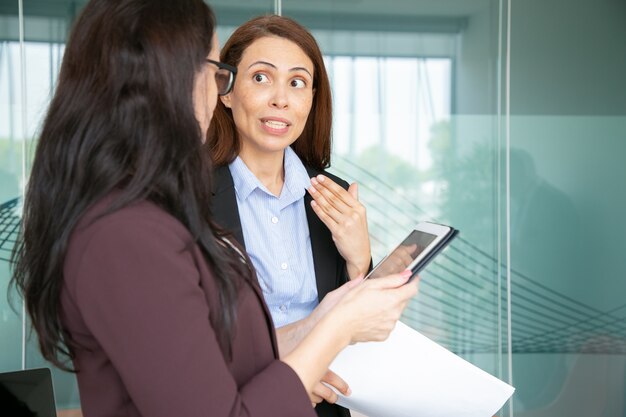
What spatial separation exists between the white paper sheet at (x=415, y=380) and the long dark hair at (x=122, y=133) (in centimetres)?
59

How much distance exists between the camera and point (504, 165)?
402 centimetres

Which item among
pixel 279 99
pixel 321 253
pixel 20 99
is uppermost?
pixel 20 99

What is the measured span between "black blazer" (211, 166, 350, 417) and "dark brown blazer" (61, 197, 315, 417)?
31.4 inches

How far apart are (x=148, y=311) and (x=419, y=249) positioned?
0.58m

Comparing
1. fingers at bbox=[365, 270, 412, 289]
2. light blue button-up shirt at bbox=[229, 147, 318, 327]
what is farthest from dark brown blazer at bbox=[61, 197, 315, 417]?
light blue button-up shirt at bbox=[229, 147, 318, 327]

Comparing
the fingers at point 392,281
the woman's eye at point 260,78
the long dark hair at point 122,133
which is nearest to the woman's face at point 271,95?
the woman's eye at point 260,78

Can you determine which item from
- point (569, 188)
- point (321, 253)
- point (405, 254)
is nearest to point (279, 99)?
point (321, 253)

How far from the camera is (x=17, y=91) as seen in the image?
3854mm

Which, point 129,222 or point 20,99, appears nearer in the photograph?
point 129,222

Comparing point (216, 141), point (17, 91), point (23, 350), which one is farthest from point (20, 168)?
point (216, 141)

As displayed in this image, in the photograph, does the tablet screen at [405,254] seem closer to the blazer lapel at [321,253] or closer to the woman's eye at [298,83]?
the blazer lapel at [321,253]

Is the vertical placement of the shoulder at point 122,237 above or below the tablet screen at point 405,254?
above

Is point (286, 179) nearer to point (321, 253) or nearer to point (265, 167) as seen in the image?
point (265, 167)

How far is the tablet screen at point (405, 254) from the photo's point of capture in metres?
1.39
